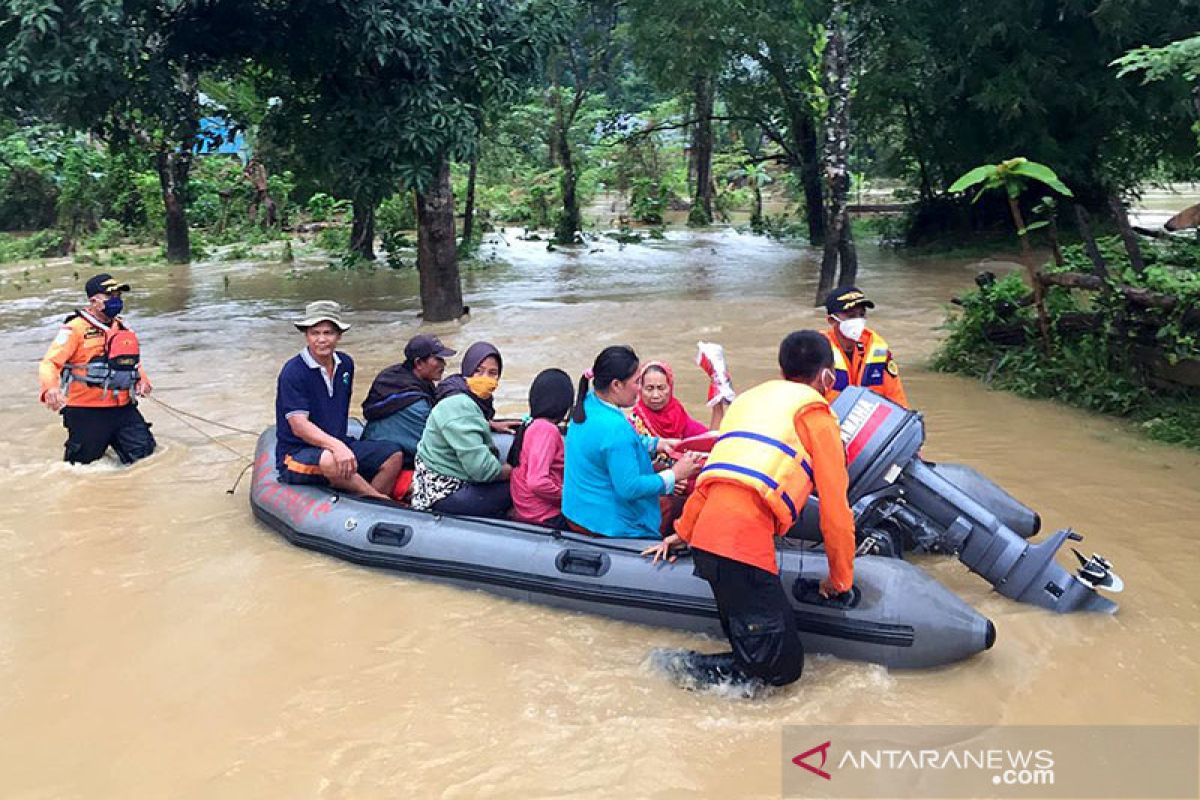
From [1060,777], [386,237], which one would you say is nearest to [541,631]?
[1060,777]

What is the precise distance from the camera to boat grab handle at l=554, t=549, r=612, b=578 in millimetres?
4504

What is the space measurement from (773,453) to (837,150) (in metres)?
8.90

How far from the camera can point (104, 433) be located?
22.7ft

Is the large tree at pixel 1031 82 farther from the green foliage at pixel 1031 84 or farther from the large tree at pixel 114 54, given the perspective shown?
the large tree at pixel 114 54

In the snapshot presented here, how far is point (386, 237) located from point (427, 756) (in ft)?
52.4

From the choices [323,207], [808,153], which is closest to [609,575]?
[808,153]

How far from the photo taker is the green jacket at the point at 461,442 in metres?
4.95

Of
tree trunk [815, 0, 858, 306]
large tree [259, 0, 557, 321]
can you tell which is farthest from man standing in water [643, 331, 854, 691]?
tree trunk [815, 0, 858, 306]

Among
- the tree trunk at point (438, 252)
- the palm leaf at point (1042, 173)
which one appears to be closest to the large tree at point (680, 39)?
the tree trunk at point (438, 252)

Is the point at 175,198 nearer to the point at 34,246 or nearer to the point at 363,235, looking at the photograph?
the point at 363,235

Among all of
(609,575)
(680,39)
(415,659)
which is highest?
(680,39)

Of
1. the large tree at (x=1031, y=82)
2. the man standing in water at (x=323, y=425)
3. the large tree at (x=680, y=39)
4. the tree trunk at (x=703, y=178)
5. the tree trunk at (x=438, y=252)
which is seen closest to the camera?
the man standing in water at (x=323, y=425)

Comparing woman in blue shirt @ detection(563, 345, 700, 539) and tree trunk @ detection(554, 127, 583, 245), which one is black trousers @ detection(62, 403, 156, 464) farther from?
tree trunk @ detection(554, 127, 583, 245)

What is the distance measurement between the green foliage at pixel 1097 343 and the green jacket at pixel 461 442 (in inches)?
170
